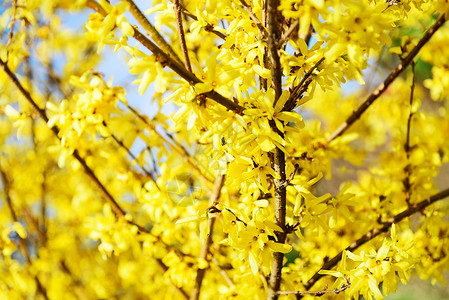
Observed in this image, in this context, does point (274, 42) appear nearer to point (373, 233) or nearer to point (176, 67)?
point (176, 67)

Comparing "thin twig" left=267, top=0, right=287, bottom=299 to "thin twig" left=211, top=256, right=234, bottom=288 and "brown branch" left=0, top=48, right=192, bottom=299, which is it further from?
"brown branch" left=0, top=48, right=192, bottom=299

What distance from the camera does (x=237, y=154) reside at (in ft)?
2.86

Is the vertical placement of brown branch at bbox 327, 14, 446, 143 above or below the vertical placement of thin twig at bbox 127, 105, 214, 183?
below

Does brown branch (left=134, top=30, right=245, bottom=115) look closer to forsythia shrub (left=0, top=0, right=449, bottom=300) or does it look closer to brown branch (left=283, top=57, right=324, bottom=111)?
forsythia shrub (left=0, top=0, right=449, bottom=300)

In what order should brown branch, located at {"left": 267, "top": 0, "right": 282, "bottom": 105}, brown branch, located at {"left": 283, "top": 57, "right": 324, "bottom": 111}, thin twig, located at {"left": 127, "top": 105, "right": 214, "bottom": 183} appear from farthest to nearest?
thin twig, located at {"left": 127, "top": 105, "right": 214, "bottom": 183}
brown branch, located at {"left": 283, "top": 57, "right": 324, "bottom": 111}
brown branch, located at {"left": 267, "top": 0, "right": 282, "bottom": 105}

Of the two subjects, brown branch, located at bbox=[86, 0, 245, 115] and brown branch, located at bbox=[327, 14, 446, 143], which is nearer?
brown branch, located at bbox=[86, 0, 245, 115]

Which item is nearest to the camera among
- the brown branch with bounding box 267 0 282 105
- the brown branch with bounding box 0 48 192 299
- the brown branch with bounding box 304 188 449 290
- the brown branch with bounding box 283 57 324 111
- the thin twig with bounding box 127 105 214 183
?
the brown branch with bounding box 267 0 282 105

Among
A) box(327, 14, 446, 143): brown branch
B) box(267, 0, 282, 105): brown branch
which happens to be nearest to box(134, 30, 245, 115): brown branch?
box(267, 0, 282, 105): brown branch

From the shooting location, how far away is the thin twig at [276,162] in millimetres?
771

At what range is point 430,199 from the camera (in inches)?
52.3

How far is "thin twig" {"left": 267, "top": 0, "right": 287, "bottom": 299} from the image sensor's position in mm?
771

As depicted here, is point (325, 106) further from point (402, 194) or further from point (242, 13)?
point (242, 13)

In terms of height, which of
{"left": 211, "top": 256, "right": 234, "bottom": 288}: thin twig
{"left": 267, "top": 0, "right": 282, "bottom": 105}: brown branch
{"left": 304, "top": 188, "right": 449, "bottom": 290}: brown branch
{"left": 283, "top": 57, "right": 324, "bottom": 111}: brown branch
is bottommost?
{"left": 304, "top": 188, "right": 449, "bottom": 290}: brown branch

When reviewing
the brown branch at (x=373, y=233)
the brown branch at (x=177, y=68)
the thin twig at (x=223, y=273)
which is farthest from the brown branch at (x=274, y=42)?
the thin twig at (x=223, y=273)
